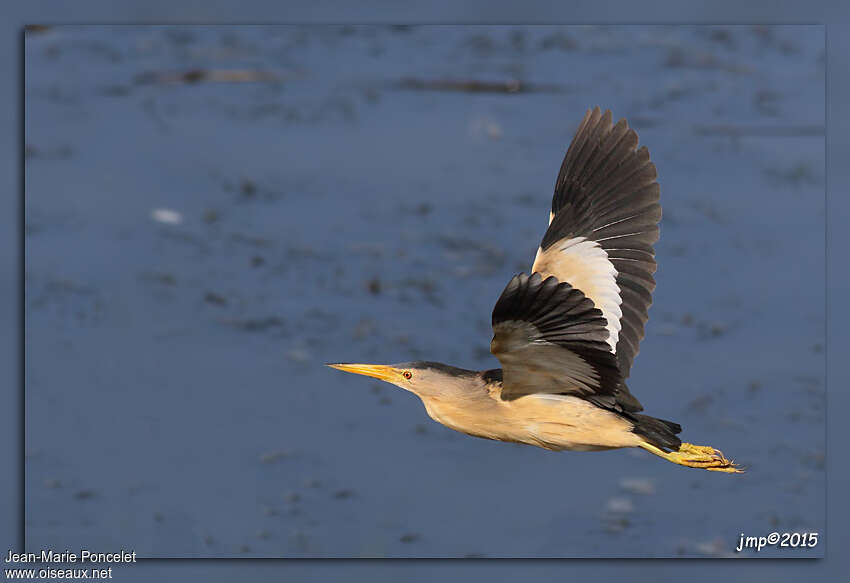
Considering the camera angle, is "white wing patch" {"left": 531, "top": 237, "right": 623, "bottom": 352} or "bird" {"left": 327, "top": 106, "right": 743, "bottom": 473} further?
"white wing patch" {"left": 531, "top": 237, "right": 623, "bottom": 352}

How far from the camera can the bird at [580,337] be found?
3.26 metres

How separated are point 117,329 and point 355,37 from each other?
10.1ft

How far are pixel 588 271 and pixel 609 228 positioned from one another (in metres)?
0.15

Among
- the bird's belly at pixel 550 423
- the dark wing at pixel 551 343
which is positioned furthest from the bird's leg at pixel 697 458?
the dark wing at pixel 551 343

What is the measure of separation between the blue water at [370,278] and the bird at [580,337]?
7.24ft

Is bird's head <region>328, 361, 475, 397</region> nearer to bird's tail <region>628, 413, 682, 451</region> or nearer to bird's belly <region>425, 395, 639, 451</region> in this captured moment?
bird's belly <region>425, 395, 639, 451</region>

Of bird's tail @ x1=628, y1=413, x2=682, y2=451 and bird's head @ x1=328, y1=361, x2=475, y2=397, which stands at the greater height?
bird's head @ x1=328, y1=361, x2=475, y2=397

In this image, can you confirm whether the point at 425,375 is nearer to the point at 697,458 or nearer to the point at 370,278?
the point at 697,458

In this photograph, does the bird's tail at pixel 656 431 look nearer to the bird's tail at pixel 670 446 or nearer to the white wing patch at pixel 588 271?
the bird's tail at pixel 670 446

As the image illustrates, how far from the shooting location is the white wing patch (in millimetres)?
3984

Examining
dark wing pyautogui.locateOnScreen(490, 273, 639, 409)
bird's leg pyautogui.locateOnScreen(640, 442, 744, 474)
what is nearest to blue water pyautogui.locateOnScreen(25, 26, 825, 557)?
bird's leg pyautogui.locateOnScreen(640, 442, 744, 474)

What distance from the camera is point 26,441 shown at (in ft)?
21.0

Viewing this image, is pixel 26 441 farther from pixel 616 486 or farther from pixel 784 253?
pixel 784 253

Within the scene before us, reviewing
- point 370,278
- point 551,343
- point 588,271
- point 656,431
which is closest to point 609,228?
point 588,271
